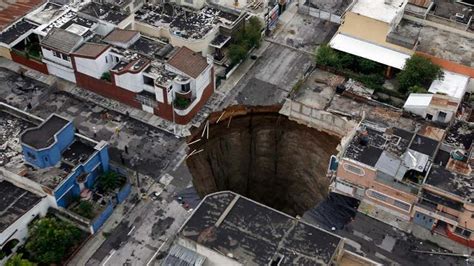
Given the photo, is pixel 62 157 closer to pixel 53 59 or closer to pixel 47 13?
pixel 53 59

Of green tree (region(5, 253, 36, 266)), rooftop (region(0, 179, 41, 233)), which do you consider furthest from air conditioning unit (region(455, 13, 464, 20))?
green tree (region(5, 253, 36, 266))

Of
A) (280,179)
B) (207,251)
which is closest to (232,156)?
(280,179)

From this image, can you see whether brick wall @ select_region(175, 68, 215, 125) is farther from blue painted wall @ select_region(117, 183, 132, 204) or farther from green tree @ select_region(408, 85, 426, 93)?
green tree @ select_region(408, 85, 426, 93)

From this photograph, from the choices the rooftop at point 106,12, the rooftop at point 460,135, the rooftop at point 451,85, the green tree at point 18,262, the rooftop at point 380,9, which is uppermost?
the rooftop at point 380,9

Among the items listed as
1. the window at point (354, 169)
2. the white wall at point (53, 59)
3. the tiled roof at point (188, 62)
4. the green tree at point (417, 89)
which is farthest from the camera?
the white wall at point (53, 59)

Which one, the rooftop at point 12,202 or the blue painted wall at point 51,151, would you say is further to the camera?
the blue painted wall at point 51,151

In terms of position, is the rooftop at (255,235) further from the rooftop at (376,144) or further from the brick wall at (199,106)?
the brick wall at (199,106)

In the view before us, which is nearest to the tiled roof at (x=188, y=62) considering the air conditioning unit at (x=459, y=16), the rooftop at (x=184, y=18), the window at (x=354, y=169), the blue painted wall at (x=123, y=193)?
the rooftop at (x=184, y=18)

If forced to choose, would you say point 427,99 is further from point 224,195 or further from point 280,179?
point 224,195
